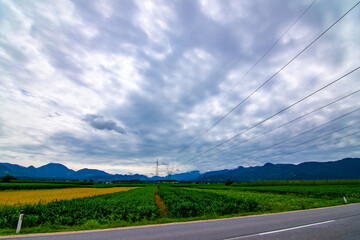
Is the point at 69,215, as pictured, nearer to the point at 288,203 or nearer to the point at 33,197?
the point at 288,203

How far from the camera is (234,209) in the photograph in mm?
17047

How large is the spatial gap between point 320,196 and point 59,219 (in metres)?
44.1

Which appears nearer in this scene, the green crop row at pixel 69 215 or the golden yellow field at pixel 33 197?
the green crop row at pixel 69 215

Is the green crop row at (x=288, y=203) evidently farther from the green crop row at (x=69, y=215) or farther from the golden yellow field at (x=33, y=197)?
the golden yellow field at (x=33, y=197)

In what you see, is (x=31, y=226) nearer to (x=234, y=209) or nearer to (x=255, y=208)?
(x=234, y=209)

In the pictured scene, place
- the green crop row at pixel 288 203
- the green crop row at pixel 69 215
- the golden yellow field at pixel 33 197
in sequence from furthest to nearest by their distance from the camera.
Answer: the golden yellow field at pixel 33 197
the green crop row at pixel 288 203
the green crop row at pixel 69 215

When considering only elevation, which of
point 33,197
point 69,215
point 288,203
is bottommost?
Answer: point 288,203

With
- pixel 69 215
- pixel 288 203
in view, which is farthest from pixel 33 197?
pixel 288 203

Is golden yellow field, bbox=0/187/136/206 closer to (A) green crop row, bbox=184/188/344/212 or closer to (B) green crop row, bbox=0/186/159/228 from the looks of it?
(B) green crop row, bbox=0/186/159/228

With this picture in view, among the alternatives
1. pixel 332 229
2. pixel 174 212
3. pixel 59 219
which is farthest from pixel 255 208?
pixel 59 219

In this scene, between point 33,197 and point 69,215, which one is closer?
point 69,215

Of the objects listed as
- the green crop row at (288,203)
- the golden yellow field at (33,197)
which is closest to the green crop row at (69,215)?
the golden yellow field at (33,197)

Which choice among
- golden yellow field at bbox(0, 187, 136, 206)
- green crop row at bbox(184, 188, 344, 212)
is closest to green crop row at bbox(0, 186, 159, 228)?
golden yellow field at bbox(0, 187, 136, 206)

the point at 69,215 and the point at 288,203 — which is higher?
the point at 69,215
